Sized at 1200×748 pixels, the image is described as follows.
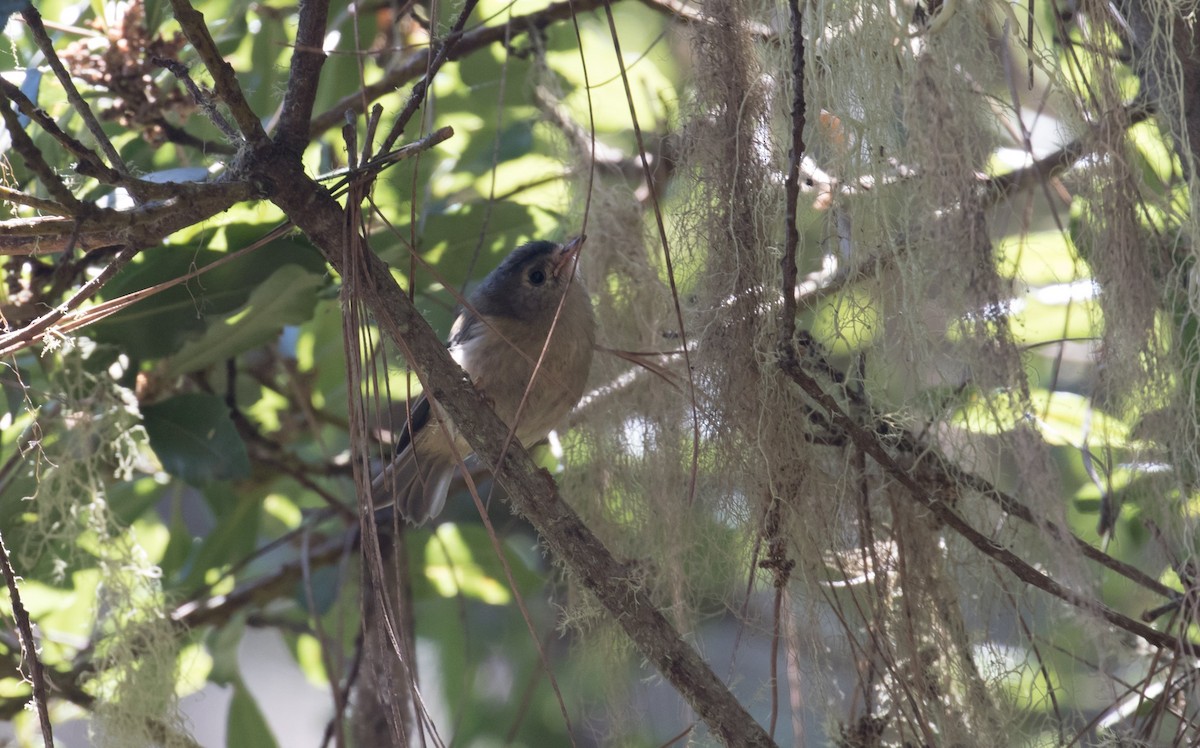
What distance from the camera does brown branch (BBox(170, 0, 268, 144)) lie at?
5.63ft

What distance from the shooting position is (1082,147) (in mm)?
1928

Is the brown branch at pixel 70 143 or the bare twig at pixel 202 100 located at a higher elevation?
the bare twig at pixel 202 100

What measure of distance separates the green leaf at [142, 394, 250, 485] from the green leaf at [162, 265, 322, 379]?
11 cm

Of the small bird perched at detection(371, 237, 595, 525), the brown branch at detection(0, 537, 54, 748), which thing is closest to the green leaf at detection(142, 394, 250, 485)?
the small bird perched at detection(371, 237, 595, 525)

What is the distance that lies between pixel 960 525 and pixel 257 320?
1.84 meters

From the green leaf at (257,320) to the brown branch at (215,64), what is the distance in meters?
1.04

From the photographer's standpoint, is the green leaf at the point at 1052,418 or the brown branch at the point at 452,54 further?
the brown branch at the point at 452,54

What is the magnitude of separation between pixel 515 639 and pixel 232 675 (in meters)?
0.98

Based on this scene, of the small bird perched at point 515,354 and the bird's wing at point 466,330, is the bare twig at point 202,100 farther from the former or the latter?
the bird's wing at point 466,330

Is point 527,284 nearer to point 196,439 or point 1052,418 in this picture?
point 196,439

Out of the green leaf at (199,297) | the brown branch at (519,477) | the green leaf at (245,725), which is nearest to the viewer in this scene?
the brown branch at (519,477)

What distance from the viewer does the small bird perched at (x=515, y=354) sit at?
2807mm

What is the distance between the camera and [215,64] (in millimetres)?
1745

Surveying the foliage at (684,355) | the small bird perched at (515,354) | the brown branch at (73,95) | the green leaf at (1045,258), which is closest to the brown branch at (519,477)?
the foliage at (684,355)
